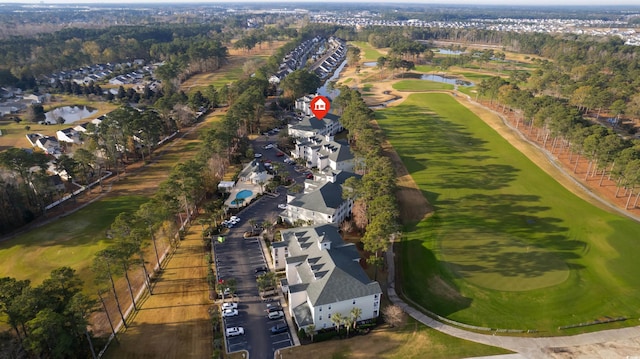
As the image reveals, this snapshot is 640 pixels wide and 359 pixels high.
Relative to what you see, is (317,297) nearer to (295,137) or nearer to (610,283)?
(610,283)

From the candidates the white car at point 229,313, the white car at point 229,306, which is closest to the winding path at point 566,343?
the white car at point 229,313

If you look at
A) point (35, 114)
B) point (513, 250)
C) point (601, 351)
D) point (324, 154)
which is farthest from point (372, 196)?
point (35, 114)

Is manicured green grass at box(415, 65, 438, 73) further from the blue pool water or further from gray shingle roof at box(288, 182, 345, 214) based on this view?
gray shingle roof at box(288, 182, 345, 214)

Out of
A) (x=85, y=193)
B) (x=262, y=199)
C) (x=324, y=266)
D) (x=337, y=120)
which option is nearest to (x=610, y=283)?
(x=324, y=266)

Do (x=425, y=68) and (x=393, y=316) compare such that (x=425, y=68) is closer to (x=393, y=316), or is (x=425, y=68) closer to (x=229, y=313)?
(x=393, y=316)

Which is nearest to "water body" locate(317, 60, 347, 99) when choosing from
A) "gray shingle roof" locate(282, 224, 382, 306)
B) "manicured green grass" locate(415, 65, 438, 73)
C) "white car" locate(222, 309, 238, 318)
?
"manicured green grass" locate(415, 65, 438, 73)
